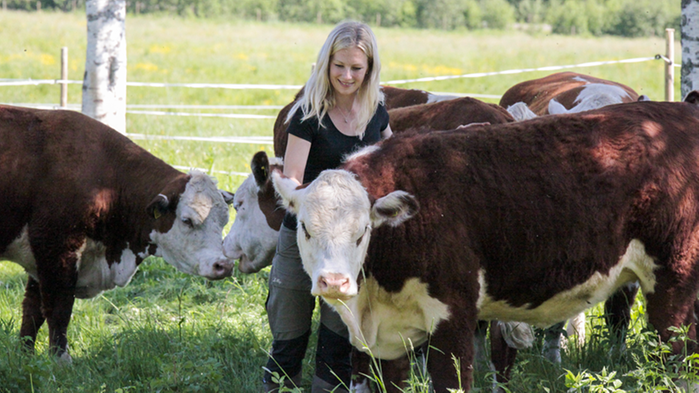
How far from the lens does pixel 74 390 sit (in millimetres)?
4262

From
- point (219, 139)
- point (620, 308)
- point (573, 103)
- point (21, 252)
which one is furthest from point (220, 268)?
point (219, 139)

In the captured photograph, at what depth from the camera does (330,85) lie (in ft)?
12.4

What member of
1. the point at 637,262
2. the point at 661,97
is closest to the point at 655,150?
the point at 637,262

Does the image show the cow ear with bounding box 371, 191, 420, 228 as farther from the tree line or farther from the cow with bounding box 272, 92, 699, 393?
the tree line

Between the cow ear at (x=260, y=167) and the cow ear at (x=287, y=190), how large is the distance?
0.78m

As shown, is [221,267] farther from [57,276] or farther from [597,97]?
[597,97]

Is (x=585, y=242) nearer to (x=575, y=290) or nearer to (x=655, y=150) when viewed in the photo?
(x=575, y=290)

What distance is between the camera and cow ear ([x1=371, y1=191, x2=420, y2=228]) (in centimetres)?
321

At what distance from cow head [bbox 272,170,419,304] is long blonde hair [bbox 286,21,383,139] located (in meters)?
0.53

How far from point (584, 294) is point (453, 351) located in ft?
2.60

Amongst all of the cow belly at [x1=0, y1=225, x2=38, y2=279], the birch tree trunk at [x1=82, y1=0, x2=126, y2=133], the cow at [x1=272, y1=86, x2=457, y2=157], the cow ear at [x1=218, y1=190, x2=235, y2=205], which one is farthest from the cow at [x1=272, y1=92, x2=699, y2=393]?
the birch tree trunk at [x1=82, y1=0, x2=126, y2=133]

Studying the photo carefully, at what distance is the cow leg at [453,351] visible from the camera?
344 cm

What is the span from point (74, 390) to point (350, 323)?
183 centimetres

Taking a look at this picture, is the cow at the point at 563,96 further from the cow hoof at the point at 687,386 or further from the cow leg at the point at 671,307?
the cow hoof at the point at 687,386
